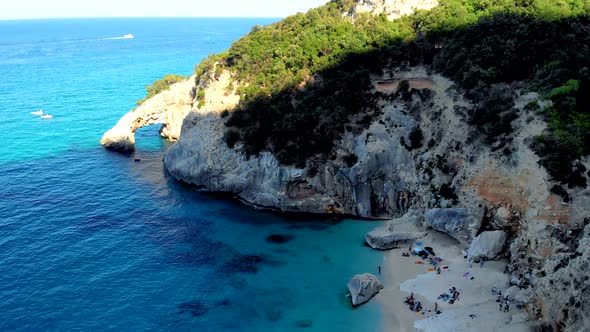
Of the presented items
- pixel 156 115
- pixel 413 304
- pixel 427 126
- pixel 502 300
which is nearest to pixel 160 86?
pixel 156 115

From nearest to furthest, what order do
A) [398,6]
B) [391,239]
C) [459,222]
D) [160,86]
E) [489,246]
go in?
[489,246], [459,222], [391,239], [398,6], [160,86]

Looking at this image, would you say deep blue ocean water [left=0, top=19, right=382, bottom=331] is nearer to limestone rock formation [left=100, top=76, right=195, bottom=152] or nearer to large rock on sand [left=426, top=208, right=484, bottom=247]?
limestone rock formation [left=100, top=76, right=195, bottom=152]

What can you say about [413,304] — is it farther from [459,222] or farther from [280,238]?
[280,238]

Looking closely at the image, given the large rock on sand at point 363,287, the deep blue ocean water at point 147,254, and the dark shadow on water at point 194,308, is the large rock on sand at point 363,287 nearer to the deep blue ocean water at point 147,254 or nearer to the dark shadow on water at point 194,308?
the deep blue ocean water at point 147,254

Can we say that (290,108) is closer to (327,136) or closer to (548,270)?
(327,136)

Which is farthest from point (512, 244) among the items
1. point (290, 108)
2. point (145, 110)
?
point (145, 110)

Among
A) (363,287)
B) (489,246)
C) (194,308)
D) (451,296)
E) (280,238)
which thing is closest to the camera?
(451,296)
